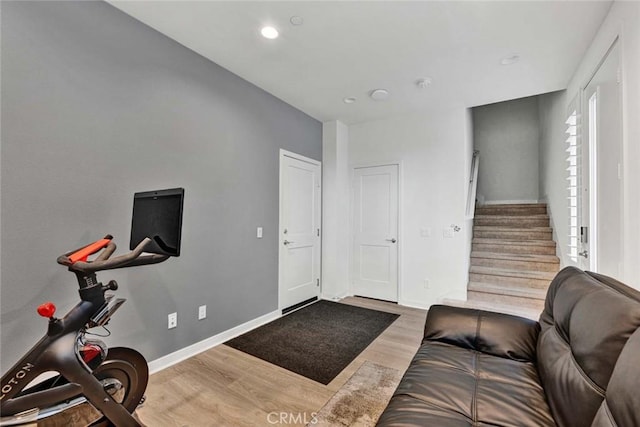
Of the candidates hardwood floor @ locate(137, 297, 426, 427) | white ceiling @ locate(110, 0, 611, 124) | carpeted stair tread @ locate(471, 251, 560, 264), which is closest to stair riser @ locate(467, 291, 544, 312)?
carpeted stair tread @ locate(471, 251, 560, 264)

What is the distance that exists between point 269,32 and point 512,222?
172 inches

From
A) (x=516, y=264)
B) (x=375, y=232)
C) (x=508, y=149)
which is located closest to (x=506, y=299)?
(x=516, y=264)

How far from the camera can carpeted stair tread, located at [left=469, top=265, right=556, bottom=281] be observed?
3.50m

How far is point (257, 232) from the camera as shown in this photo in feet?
10.6

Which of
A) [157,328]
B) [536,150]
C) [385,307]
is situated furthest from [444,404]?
[536,150]

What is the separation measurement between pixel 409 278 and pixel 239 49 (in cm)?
341

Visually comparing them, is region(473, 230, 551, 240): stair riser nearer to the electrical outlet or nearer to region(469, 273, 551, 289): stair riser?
region(469, 273, 551, 289): stair riser

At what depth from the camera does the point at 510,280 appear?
3604 millimetres

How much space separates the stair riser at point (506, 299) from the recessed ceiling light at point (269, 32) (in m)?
3.58

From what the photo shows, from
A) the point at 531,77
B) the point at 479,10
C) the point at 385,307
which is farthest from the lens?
the point at 385,307

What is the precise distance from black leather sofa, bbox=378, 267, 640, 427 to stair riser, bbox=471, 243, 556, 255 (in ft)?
9.12

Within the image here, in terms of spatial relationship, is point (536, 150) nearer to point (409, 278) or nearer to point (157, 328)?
point (409, 278)

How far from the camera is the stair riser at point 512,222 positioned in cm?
430

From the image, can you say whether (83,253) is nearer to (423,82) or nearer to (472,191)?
(423,82)
